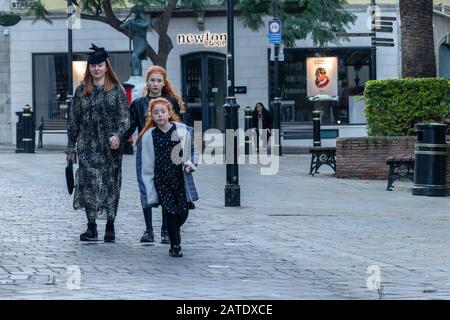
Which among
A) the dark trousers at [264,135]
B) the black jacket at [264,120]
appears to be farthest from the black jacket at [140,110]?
the black jacket at [264,120]

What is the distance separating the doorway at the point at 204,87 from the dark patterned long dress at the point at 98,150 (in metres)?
29.9

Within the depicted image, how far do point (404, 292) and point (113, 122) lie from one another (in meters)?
4.08

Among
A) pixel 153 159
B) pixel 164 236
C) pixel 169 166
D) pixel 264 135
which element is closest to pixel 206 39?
pixel 264 135

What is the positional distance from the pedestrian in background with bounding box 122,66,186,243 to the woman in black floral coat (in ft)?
0.68

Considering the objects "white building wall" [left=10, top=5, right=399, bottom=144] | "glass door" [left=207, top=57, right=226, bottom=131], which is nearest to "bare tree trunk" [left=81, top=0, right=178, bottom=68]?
"white building wall" [left=10, top=5, right=399, bottom=144]

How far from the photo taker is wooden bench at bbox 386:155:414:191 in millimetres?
20219

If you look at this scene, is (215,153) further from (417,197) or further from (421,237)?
(421,237)

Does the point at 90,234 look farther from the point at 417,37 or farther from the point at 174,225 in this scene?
the point at 417,37

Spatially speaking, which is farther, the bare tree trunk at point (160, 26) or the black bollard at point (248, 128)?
the bare tree trunk at point (160, 26)

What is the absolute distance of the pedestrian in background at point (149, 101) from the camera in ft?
38.9

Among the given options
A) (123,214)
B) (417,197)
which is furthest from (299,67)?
(123,214)

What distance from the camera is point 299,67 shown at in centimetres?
4194

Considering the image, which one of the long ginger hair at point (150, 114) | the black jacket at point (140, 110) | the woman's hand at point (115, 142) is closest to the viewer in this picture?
the long ginger hair at point (150, 114)
